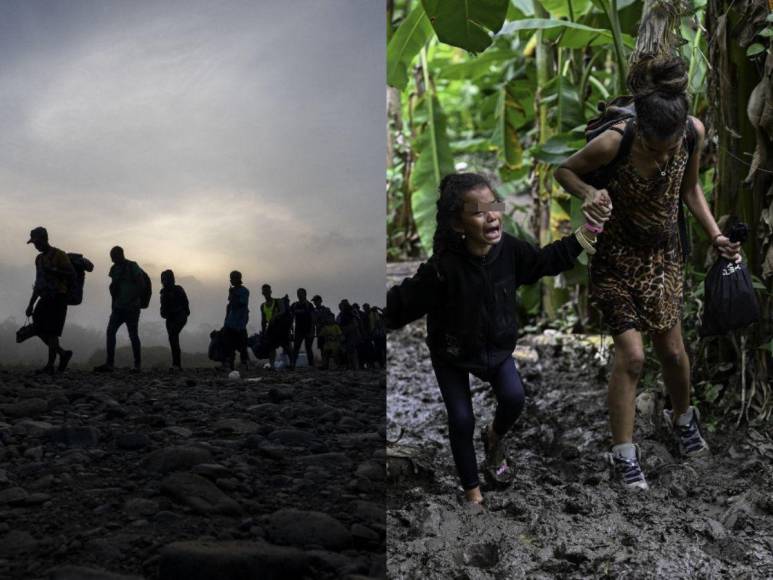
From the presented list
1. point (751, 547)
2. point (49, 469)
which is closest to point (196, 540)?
point (49, 469)

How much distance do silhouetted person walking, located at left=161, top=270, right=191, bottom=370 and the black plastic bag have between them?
1990 mm

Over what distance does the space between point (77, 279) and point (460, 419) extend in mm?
1392

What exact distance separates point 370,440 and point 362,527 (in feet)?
0.65

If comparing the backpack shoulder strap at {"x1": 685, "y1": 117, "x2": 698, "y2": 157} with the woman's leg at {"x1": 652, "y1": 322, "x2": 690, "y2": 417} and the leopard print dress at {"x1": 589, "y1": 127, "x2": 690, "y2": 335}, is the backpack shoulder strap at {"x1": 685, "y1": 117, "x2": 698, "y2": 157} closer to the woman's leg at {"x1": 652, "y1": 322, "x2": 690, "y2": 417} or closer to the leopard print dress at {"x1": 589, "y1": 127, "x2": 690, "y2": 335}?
the leopard print dress at {"x1": 589, "y1": 127, "x2": 690, "y2": 335}

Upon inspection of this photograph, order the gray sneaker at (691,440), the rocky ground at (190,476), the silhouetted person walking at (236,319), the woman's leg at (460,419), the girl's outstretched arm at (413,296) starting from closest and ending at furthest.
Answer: the rocky ground at (190,476)
the silhouetted person walking at (236,319)
the girl's outstretched arm at (413,296)
the woman's leg at (460,419)
the gray sneaker at (691,440)

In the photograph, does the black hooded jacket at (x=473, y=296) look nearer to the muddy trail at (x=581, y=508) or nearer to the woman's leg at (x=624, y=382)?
the woman's leg at (x=624, y=382)

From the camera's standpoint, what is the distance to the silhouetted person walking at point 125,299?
6.38 ft

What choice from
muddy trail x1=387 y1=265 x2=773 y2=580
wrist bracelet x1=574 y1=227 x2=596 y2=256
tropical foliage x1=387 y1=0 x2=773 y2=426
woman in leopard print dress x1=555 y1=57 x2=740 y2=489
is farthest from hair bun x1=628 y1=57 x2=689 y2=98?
muddy trail x1=387 y1=265 x2=773 y2=580

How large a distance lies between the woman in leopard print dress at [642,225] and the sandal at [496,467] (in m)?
0.38

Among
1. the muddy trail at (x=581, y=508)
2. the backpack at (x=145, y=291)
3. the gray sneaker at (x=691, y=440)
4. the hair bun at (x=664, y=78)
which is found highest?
the hair bun at (x=664, y=78)

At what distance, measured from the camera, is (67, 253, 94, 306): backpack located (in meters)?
1.91

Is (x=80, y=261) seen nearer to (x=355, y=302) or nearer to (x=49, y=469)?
(x=49, y=469)

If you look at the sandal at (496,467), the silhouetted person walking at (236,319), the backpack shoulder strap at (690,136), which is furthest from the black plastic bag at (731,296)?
the silhouetted person walking at (236,319)

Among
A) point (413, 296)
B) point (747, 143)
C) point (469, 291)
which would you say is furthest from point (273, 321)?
point (747, 143)
